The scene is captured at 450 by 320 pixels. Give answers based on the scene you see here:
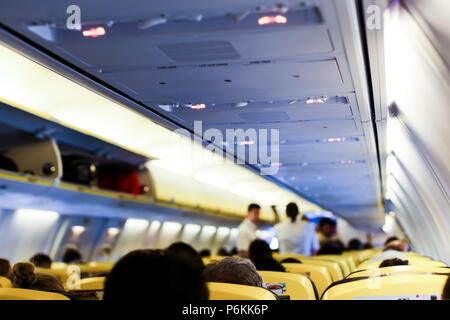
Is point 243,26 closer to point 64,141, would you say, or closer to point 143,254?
point 143,254

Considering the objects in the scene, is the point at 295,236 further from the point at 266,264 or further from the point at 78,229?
the point at 78,229

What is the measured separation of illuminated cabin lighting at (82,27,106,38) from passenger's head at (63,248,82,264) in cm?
1044

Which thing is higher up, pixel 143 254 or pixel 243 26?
pixel 243 26

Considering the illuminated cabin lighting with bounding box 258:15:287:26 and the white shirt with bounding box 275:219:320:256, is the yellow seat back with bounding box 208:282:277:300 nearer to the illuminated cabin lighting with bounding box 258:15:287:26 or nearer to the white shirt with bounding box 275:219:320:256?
the illuminated cabin lighting with bounding box 258:15:287:26

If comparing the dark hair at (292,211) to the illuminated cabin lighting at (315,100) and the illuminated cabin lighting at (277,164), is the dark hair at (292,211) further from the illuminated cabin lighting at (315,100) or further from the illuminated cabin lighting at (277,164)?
the illuminated cabin lighting at (315,100)

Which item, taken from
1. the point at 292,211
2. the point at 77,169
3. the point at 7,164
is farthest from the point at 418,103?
the point at 77,169

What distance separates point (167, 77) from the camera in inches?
179

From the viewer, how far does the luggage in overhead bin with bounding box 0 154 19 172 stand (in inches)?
312

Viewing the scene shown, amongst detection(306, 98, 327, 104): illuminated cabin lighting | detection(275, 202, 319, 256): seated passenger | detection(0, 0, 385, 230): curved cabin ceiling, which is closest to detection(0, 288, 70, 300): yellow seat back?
detection(0, 0, 385, 230): curved cabin ceiling

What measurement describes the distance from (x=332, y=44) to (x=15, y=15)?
2.11 meters

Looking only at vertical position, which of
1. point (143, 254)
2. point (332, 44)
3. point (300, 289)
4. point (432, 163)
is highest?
point (332, 44)

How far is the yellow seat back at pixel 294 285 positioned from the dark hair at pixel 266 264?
1.24m

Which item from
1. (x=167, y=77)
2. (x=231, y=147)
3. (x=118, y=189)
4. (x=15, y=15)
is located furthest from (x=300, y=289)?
(x=118, y=189)

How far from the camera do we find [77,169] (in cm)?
950
